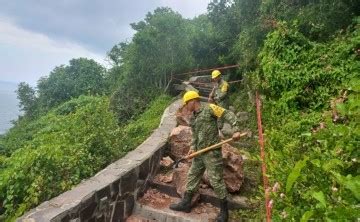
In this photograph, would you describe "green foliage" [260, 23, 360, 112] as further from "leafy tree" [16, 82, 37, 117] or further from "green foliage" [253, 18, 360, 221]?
"leafy tree" [16, 82, 37, 117]

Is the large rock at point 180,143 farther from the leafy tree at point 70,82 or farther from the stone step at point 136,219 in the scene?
the leafy tree at point 70,82

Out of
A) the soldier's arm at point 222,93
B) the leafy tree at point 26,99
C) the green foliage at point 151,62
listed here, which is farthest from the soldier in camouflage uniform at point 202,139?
the leafy tree at point 26,99

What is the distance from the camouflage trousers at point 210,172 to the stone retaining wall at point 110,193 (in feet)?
3.09

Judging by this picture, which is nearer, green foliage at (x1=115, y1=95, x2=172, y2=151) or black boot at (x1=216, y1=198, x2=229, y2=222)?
black boot at (x1=216, y1=198, x2=229, y2=222)

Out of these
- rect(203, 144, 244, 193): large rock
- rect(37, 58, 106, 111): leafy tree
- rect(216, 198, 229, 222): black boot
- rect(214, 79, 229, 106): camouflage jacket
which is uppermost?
rect(37, 58, 106, 111): leafy tree

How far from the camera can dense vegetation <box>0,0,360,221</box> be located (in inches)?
103

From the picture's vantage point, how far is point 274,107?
7.12 meters

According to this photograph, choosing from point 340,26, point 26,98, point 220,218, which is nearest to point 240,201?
point 220,218

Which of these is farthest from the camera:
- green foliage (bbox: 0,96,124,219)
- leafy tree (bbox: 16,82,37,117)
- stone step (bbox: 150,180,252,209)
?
leafy tree (bbox: 16,82,37,117)

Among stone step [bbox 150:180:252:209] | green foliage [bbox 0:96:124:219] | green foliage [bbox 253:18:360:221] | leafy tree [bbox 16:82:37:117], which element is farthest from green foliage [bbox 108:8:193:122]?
Result: leafy tree [bbox 16:82:37:117]

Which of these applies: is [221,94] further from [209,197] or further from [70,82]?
[70,82]

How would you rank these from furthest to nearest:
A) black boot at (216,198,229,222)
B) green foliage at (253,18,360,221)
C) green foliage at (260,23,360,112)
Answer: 1. green foliage at (260,23,360,112)
2. black boot at (216,198,229,222)
3. green foliage at (253,18,360,221)

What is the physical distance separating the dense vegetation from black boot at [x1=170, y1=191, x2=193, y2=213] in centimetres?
148

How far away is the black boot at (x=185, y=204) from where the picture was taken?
5379 millimetres
